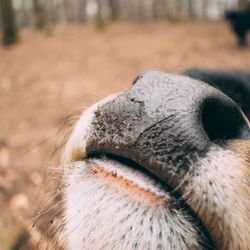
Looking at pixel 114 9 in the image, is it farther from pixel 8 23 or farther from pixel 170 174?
pixel 170 174

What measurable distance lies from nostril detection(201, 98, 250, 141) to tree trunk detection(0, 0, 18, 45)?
10301 millimetres

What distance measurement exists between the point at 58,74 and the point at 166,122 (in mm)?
6998

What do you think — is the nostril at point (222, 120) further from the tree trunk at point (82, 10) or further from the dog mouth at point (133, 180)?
the tree trunk at point (82, 10)

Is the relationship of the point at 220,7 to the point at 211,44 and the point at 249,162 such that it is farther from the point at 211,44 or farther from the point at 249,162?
the point at 249,162

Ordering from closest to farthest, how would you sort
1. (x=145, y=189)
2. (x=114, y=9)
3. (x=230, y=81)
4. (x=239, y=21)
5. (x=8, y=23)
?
(x=145, y=189)
(x=230, y=81)
(x=8, y=23)
(x=239, y=21)
(x=114, y=9)

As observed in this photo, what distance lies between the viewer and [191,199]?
4.79 feet

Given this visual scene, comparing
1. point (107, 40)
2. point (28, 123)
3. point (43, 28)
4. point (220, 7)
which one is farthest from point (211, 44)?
point (220, 7)

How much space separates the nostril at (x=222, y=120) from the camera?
5.09 feet

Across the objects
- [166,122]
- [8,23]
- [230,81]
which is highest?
[166,122]

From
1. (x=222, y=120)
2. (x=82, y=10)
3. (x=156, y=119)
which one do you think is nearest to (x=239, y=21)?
(x=82, y=10)

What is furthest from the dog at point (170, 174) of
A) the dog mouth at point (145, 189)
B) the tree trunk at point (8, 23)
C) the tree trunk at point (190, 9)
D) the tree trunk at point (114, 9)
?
the tree trunk at point (190, 9)

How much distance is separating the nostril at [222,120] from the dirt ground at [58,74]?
87 cm

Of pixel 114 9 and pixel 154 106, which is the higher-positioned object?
pixel 154 106

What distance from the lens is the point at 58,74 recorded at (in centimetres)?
Answer: 836
